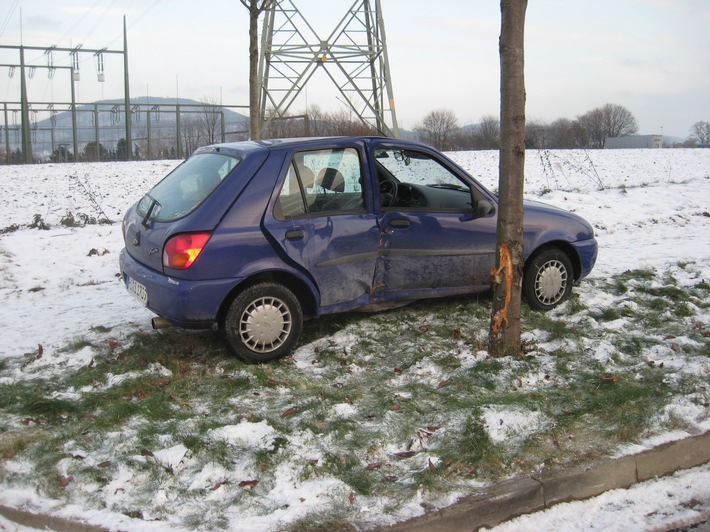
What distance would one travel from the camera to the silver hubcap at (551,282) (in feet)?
21.7

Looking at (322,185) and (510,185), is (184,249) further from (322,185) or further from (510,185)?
(510,185)

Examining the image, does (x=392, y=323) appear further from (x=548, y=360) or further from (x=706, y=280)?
(x=706, y=280)

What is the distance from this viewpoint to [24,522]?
345 centimetres

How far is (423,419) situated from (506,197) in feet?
6.01

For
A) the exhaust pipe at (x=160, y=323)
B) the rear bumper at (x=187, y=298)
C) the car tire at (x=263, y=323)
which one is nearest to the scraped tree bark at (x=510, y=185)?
the car tire at (x=263, y=323)

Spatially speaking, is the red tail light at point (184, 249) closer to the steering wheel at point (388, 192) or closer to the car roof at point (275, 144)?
the car roof at point (275, 144)

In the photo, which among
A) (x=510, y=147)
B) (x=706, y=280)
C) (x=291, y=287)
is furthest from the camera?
(x=706, y=280)

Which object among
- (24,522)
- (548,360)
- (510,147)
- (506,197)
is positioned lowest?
(24,522)

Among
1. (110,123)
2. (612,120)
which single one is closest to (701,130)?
(612,120)

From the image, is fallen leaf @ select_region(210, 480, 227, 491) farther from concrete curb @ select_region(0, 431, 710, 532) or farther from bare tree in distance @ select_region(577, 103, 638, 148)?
bare tree in distance @ select_region(577, 103, 638, 148)

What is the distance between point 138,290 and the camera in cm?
551

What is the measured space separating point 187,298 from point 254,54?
6575 mm

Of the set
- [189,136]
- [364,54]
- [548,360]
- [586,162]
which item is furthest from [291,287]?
[189,136]

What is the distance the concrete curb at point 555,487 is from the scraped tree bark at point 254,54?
8238 mm
